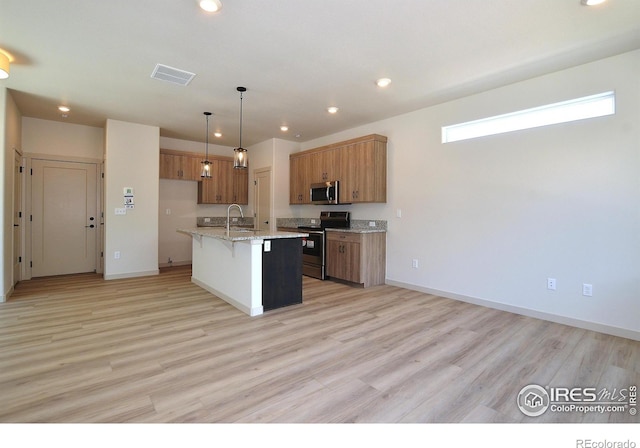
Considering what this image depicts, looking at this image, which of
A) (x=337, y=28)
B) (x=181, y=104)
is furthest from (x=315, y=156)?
(x=337, y=28)

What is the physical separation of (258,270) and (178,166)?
4.32m

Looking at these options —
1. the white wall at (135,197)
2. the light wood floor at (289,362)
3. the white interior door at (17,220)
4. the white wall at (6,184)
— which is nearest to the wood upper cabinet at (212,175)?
the white wall at (135,197)

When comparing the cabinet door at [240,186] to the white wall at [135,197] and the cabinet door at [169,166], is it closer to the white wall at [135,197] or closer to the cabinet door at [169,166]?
the cabinet door at [169,166]

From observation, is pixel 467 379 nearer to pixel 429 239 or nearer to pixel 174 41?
pixel 429 239

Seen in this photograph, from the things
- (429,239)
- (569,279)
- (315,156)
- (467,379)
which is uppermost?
(315,156)

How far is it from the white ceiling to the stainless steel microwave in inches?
61.7

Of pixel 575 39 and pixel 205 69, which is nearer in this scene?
pixel 575 39

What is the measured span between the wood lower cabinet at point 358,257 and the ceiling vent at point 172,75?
10.5 feet

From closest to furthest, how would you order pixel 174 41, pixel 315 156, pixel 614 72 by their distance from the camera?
pixel 174 41 → pixel 614 72 → pixel 315 156

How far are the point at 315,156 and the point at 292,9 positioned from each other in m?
3.79

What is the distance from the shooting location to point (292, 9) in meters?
2.44

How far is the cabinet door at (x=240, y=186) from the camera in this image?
24.8ft

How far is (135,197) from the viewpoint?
18.7 ft

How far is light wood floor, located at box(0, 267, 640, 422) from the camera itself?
1.87 m
